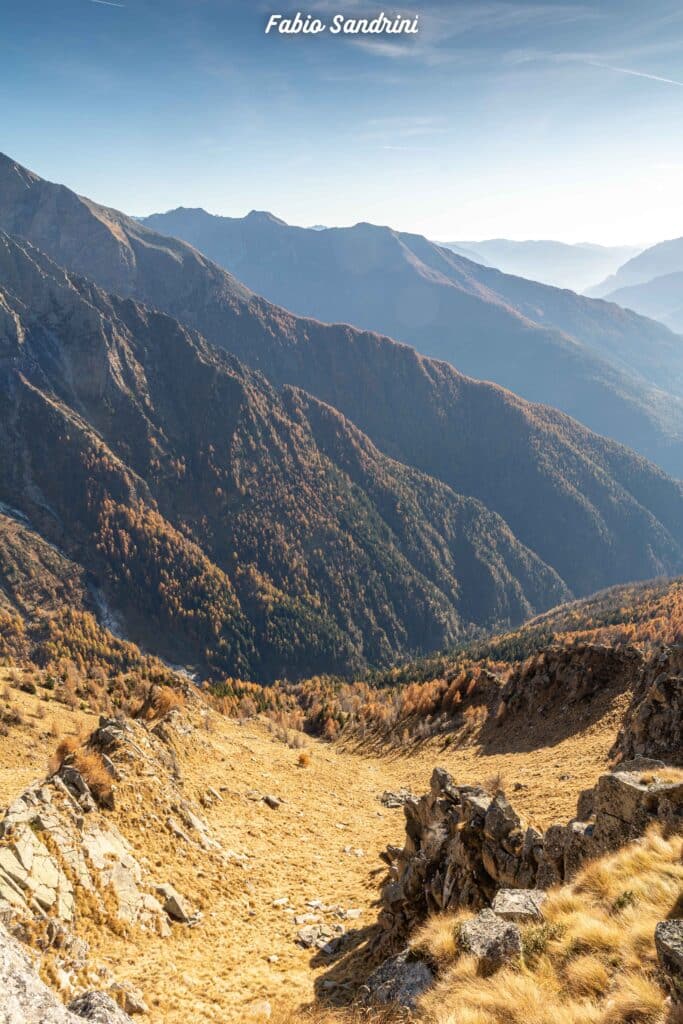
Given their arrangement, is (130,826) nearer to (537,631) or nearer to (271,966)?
(271,966)

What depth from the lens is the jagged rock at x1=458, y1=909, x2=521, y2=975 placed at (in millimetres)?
9891

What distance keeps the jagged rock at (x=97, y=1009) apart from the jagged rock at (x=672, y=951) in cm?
880

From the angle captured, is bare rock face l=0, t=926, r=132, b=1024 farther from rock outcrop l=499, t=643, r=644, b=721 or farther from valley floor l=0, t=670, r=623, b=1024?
rock outcrop l=499, t=643, r=644, b=721

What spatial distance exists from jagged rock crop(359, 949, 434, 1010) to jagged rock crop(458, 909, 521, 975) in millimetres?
1028

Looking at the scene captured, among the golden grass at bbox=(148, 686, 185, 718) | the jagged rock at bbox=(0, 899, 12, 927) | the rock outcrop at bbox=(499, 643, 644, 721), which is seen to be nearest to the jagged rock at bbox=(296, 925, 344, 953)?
the jagged rock at bbox=(0, 899, 12, 927)

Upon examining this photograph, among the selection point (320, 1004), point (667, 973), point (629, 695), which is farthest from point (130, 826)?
point (629, 695)

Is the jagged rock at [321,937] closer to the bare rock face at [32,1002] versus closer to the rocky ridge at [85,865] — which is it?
the rocky ridge at [85,865]

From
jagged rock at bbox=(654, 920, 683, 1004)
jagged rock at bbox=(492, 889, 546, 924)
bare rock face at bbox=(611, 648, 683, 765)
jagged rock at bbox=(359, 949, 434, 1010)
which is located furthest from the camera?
bare rock face at bbox=(611, 648, 683, 765)

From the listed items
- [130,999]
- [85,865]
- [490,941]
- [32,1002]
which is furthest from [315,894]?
[32,1002]

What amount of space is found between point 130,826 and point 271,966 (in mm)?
6947

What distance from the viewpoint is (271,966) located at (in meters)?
16.2

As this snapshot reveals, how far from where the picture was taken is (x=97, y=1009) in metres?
9.36

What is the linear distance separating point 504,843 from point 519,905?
18.1ft

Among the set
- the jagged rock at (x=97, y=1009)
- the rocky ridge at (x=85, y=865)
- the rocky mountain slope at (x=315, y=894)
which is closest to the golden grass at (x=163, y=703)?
the rocky mountain slope at (x=315, y=894)
